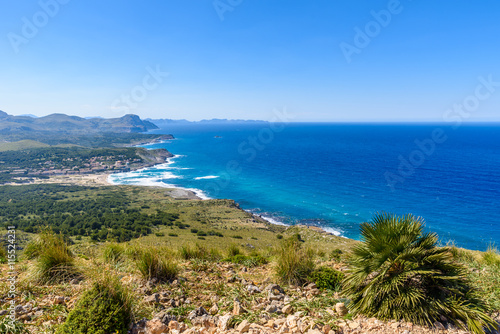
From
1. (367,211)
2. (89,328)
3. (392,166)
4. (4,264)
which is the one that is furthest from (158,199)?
(392,166)

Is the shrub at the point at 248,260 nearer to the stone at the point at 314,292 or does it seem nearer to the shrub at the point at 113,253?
the stone at the point at 314,292

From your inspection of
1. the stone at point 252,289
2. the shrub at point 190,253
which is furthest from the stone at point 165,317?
the shrub at point 190,253

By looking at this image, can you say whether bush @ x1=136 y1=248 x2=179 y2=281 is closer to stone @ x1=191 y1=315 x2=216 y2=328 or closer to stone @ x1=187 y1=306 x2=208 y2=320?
stone @ x1=187 y1=306 x2=208 y2=320

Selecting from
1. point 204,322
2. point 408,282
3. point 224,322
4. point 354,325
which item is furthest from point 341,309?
point 204,322

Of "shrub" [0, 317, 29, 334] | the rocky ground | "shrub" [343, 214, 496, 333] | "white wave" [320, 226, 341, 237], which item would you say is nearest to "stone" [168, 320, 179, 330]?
the rocky ground

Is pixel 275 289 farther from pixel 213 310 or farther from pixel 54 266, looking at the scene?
pixel 54 266

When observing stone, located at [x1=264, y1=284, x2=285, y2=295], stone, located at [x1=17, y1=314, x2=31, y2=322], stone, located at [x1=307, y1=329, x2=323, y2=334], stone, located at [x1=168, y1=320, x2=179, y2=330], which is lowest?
stone, located at [x1=264, y1=284, x2=285, y2=295]
